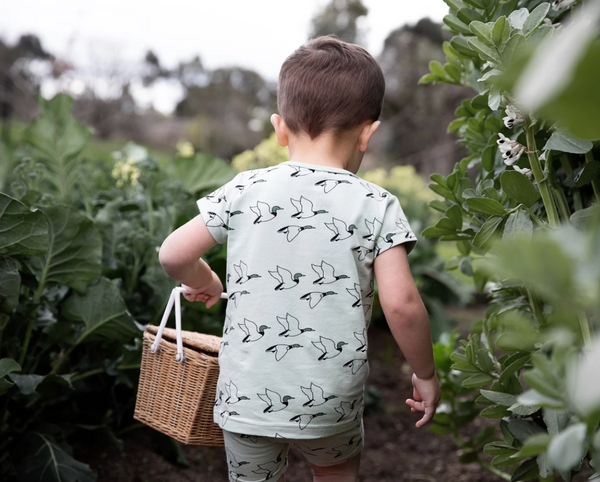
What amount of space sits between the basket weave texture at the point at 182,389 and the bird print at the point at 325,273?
369 mm

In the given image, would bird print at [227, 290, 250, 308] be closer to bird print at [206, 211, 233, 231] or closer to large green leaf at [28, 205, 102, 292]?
bird print at [206, 211, 233, 231]

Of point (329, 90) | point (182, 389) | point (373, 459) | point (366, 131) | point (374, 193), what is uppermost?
point (329, 90)

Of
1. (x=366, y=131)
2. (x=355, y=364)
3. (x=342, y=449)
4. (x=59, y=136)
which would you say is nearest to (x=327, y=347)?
(x=355, y=364)

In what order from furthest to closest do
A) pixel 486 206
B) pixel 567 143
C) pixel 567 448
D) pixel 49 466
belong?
pixel 49 466 → pixel 486 206 → pixel 567 143 → pixel 567 448

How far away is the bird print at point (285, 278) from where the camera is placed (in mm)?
1356

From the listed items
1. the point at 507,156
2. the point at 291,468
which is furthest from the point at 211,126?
the point at 507,156

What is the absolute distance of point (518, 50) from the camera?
110 cm

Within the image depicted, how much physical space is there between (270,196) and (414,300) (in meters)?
0.40

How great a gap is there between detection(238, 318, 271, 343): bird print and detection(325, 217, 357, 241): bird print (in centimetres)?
26

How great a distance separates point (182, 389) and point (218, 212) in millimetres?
465

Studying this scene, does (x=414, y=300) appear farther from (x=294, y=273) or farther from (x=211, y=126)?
(x=211, y=126)

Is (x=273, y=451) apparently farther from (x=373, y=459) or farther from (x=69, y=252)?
(x=373, y=459)

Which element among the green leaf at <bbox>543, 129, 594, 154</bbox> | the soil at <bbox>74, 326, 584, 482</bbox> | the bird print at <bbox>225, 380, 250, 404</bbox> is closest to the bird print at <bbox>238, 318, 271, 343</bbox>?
the bird print at <bbox>225, 380, 250, 404</bbox>

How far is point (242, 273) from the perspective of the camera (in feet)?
4.60
